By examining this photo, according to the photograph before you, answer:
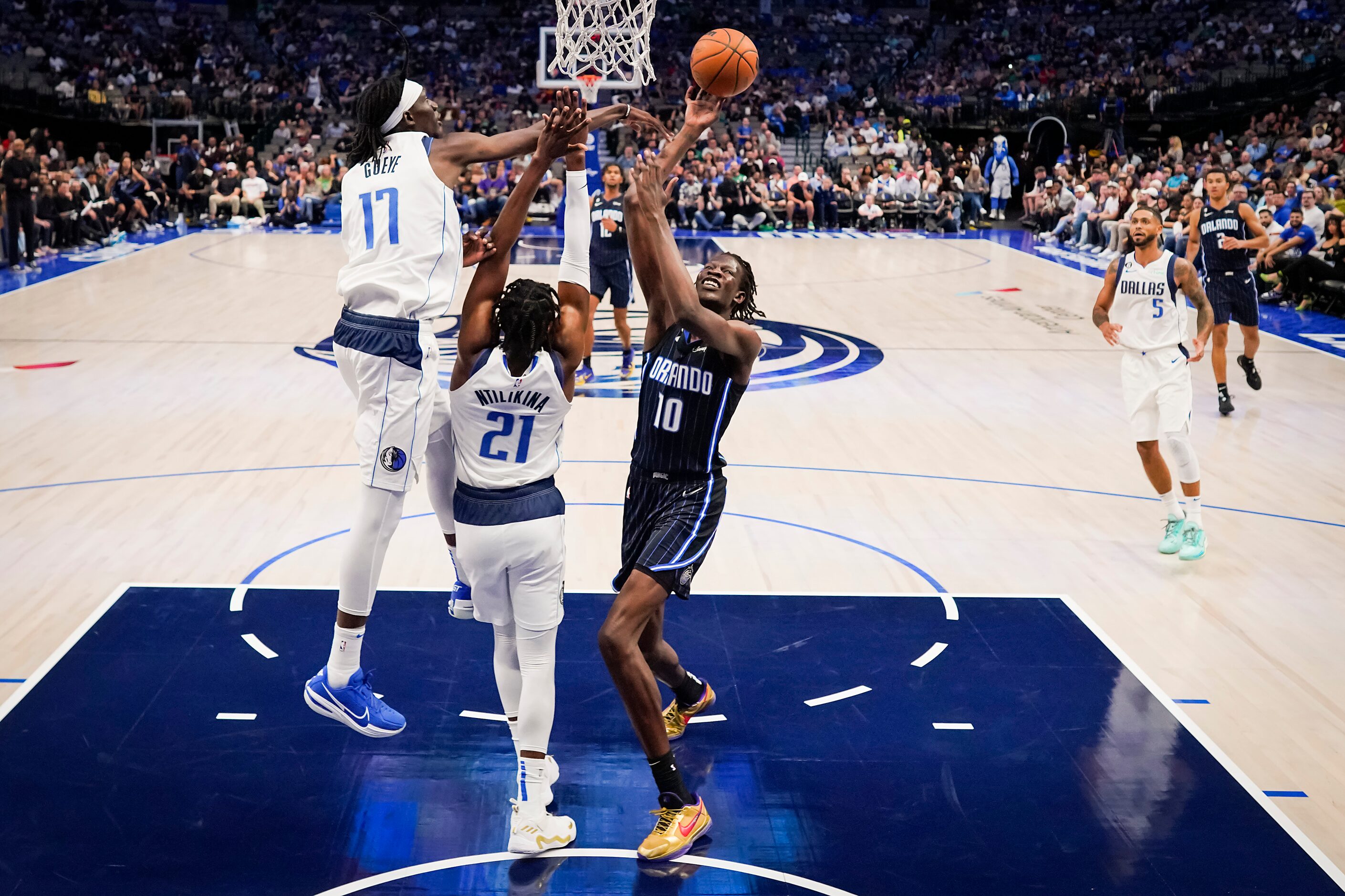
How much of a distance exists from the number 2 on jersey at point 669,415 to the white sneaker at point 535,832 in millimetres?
1327

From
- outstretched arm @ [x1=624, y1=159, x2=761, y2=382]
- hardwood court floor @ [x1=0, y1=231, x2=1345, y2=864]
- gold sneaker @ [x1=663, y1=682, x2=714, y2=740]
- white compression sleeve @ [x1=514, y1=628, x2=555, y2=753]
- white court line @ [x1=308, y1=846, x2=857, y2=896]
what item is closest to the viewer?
white court line @ [x1=308, y1=846, x2=857, y2=896]

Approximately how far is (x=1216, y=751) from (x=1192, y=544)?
7.94 ft

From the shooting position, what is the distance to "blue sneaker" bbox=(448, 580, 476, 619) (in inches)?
173

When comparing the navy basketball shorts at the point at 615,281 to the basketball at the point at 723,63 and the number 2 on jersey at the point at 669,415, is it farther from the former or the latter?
the number 2 on jersey at the point at 669,415

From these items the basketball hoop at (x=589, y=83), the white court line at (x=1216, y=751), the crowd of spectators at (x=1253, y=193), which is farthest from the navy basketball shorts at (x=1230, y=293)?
the basketball hoop at (x=589, y=83)

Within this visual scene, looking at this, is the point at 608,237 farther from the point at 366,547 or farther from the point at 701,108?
the point at 366,547

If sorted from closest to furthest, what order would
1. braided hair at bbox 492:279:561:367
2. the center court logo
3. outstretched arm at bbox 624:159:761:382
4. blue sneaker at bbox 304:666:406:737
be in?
braided hair at bbox 492:279:561:367, outstretched arm at bbox 624:159:761:382, blue sneaker at bbox 304:666:406:737, the center court logo

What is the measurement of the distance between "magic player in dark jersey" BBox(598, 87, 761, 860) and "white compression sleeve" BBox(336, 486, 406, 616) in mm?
800

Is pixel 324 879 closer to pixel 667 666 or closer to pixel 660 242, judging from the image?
pixel 667 666

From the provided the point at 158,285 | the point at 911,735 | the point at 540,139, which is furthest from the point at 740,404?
the point at 158,285

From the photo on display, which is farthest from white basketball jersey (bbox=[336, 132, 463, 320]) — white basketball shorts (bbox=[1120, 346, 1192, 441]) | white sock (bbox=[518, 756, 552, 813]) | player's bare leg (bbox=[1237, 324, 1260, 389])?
player's bare leg (bbox=[1237, 324, 1260, 389])

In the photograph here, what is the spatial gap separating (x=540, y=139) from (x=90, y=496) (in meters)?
4.77

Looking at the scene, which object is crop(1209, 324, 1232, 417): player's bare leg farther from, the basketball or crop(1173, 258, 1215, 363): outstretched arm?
the basketball

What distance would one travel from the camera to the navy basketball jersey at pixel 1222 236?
10023mm
